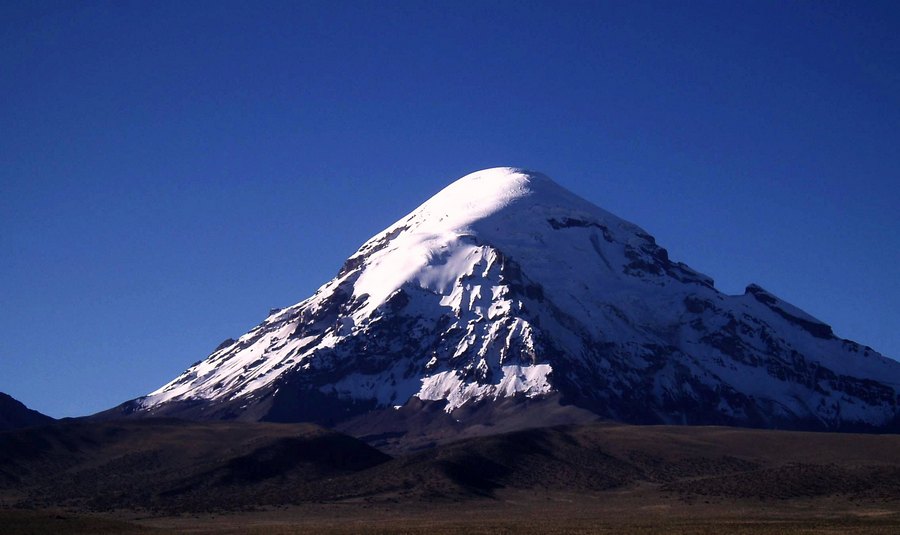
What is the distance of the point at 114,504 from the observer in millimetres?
186750

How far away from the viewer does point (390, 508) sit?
6885 inches

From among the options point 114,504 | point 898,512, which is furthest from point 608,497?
point 114,504

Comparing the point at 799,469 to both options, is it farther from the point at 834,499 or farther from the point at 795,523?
the point at 795,523

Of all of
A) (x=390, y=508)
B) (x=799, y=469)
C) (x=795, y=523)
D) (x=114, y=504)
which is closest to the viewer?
(x=795, y=523)

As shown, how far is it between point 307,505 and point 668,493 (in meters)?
55.3

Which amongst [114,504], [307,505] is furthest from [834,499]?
[114,504]

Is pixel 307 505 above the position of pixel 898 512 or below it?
above

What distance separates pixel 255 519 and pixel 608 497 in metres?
59.9

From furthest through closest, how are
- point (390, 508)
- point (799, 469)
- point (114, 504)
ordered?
point (799, 469)
point (114, 504)
point (390, 508)

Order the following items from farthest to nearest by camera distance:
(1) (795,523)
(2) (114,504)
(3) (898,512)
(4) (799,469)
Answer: (4) (799,469), (2) (114,504), (3) (898,512), (1) (795,523)

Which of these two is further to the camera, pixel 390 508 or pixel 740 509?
pixel 390 508

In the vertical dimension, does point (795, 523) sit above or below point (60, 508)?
below

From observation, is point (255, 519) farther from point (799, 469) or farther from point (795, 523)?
point (799, 469)

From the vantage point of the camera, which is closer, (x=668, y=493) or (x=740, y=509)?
(x=740, y=509)
